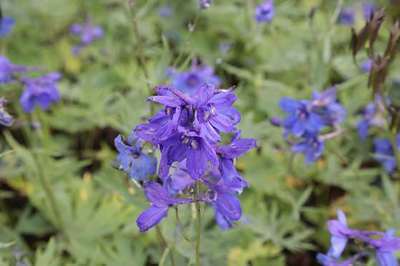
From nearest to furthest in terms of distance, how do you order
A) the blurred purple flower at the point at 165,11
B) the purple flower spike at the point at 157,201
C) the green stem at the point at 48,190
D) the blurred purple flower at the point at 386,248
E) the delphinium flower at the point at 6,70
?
1. the purple flower spike at the point at 157,201
2. the blurred purple flower at the point at 386,248
3. the delphinium flower at the point at 6,70
4. the green stem at the point at 48,190
5. the blurred purple flower at the point at 165,11

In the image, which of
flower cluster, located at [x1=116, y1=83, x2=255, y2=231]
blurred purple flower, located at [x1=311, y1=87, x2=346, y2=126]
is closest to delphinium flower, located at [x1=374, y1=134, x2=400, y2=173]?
blurred purple flower, located at [x1=311, y1=87, x2=346, y2=126]

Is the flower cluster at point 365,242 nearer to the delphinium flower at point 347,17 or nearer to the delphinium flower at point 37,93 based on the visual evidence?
the delphinium flower at point 37,93

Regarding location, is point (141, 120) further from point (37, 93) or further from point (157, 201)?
point (157, 201)

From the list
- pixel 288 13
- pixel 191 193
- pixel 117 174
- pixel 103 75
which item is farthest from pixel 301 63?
Result: pixel 191 193

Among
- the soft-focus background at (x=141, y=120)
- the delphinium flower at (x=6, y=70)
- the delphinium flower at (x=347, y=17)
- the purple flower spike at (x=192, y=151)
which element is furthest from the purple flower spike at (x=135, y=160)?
the delphinium flower at (x=347, y=17)

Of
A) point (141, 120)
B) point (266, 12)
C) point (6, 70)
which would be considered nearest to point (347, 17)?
point (266, 12)

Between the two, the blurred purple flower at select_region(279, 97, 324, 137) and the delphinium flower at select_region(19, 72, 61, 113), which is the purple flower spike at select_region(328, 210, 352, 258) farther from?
the delphinium flower at select_region(19, 72, 61, 113)
